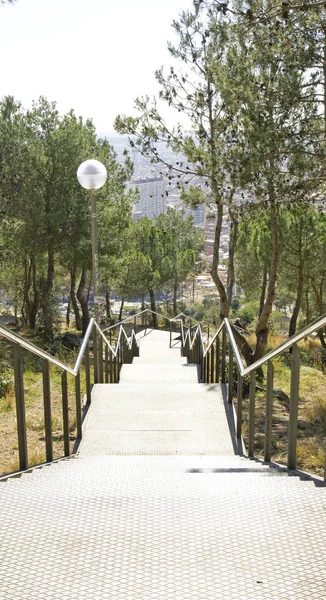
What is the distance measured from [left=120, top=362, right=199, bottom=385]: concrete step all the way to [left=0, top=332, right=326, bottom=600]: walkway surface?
4.68 meters

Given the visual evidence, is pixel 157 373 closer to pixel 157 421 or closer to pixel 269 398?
pixel 157 421

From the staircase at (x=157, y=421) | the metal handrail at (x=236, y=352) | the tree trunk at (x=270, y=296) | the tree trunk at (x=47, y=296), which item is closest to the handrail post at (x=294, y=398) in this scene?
the metal handrail at (x=236, y=352)

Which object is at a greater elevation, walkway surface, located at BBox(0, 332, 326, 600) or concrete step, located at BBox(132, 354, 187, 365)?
walkway surface, located at BBox(0, 332, 326, 600)

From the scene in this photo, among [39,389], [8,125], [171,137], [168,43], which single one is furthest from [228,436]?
[8,125]

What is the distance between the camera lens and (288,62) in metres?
8.12

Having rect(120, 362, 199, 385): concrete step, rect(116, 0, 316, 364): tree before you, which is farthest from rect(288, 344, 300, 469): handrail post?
rect(120, 362, 199, 385): concrete step

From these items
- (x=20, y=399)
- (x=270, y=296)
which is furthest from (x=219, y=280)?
(x=20, y=399)

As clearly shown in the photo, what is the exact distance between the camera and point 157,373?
8.80 meters

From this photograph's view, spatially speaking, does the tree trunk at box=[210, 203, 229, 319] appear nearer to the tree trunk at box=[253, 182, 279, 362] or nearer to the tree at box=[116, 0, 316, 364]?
the tree at box=[116, 0, 316, 364]

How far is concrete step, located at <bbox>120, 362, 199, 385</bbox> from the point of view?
8.41 metres

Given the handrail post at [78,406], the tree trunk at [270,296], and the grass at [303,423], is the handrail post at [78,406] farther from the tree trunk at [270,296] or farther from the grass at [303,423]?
the tree trunk at [270,296]

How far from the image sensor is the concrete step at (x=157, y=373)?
8.41 meters

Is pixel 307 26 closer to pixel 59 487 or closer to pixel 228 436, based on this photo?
pixel 228 436

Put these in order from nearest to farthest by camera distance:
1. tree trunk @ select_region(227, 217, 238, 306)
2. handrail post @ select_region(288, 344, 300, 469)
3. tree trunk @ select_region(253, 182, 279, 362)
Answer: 1. handrail post @ select_region(288, 344, 300, 469)
2. tree trunk @ select_region(253, 182, 279, 362)
3. tree trunk @ select_region(227, 217, 238, 306)
